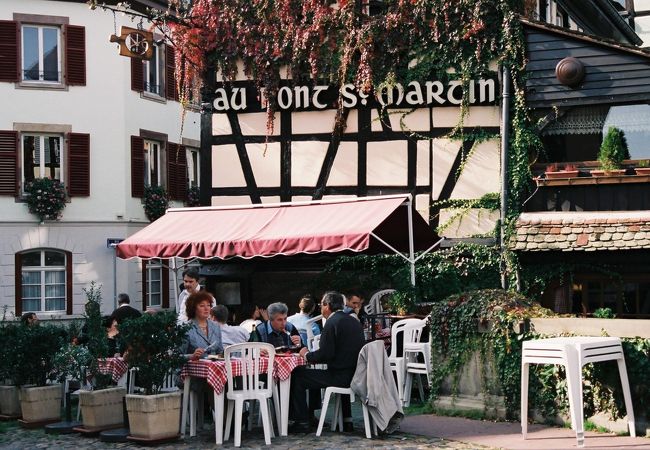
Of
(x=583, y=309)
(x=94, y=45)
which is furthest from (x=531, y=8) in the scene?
(x=94, y=45)

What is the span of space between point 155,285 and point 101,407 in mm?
18939

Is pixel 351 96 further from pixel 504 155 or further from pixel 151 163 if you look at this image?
pixel 151 163

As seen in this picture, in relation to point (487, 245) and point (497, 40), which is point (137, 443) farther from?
point (497, 40)

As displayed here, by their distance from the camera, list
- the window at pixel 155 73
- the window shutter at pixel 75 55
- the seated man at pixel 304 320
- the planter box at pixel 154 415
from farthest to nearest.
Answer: the window at pixel 155 73 < the window shutter at pixel 75 55 < the seated man at pixel 304 320 < the planter box at pixel 154 415

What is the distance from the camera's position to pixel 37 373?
1266cm

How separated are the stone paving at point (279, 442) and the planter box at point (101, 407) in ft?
0.66

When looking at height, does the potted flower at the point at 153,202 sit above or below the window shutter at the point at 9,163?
below

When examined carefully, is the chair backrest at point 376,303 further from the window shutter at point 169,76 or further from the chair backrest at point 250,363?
the window shutter at point 169,76

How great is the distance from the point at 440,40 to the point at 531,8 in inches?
67.6

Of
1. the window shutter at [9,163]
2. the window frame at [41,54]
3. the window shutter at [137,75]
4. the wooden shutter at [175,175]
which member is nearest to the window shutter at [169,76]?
the window shutter at [137,75]

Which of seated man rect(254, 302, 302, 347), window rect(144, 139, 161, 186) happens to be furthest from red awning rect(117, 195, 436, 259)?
window rect(144, 139, 161, 186)

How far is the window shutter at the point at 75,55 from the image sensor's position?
28.2 metres

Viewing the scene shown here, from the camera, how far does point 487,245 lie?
18281mm

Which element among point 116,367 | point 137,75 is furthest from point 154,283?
point 116,367
